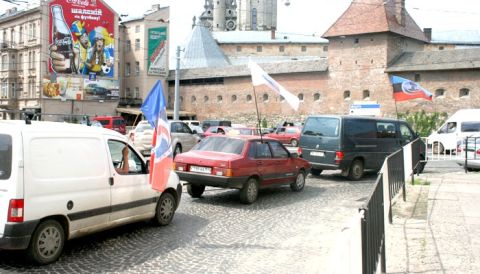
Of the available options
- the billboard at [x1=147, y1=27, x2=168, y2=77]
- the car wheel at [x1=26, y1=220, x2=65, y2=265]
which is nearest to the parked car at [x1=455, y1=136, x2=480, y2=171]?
the car wheel at [x1=26, y1=220, x2=65, y2=265]

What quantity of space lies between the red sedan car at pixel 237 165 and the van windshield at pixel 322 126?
3108mm

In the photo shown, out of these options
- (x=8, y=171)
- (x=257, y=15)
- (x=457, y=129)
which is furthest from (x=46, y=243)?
(x=257, y=15)

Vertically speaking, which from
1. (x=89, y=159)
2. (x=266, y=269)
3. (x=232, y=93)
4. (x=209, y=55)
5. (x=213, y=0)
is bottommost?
(x=266, y=269)

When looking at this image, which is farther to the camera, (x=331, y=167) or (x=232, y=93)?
(x=232, y=93)

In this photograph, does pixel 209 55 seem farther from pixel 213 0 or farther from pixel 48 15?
pixel 213 0

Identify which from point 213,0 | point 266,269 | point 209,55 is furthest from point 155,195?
point 213,0

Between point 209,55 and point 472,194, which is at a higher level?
point 209,55

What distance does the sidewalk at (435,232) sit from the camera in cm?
581

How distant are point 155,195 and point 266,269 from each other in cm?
266

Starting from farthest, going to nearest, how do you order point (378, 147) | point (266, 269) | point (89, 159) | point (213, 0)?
point (213, 0)
point (378, 147)
point (89, 159)
point (266, 269)

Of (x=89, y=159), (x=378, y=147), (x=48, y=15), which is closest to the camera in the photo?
(x=89, y=159)

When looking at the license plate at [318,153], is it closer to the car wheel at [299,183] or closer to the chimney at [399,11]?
the car wheel at [299,183]

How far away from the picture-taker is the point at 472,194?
36.0ft

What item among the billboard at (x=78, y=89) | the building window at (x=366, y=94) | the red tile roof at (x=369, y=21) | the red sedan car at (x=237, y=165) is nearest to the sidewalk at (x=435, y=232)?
the red sedan car at (x=237, y=165)
